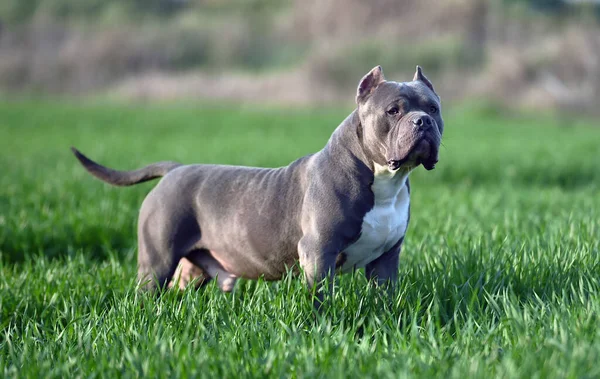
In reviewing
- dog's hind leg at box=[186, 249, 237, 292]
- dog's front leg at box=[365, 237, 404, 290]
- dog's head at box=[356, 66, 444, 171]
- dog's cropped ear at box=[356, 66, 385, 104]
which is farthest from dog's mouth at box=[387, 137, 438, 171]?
dog's hind leg at box=[186, 249, 237, 292]

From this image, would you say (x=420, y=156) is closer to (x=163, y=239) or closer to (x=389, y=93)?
(x=389, y=93)

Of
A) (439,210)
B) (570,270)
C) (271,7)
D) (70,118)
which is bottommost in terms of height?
(70,118)

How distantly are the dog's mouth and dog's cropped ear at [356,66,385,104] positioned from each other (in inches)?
17.1

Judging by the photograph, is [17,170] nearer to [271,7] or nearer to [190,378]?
[190,378]

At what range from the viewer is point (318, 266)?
3506 millimetres

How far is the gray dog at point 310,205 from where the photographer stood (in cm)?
347

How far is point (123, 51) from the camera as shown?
48.4m

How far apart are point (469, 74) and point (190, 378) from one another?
33736 mm

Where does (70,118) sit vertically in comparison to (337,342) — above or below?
below

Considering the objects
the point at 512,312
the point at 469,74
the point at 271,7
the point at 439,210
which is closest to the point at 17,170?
the point at 439,210

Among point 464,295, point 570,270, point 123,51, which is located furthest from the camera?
point 123,51

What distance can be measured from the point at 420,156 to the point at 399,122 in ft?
0.65

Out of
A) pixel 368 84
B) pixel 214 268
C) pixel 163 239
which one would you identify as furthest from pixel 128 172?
pixel 368 84

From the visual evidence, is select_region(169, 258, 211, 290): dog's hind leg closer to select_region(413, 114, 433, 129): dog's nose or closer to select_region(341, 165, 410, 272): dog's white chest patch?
select_region(341, 165, 410, 272): dog's white chest patch
